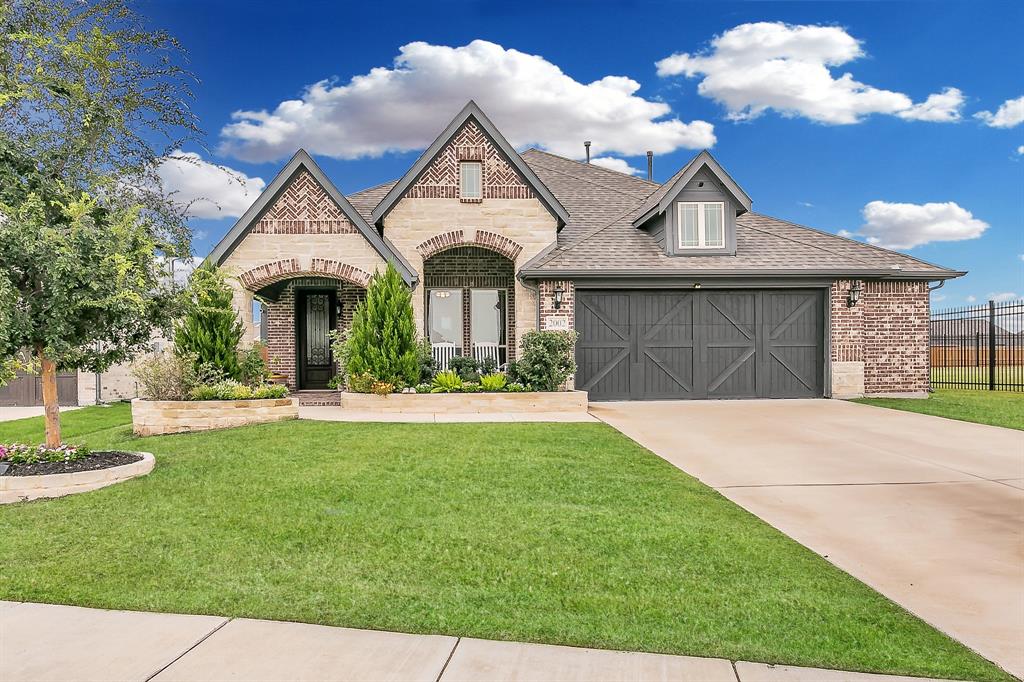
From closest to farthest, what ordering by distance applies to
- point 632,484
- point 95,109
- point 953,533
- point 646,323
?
point 953,533, point 632,484, point 95,109, point 646,323

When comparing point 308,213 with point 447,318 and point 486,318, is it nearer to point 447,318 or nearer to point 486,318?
point 447,318

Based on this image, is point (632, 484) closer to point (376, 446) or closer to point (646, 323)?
point (376, 446)

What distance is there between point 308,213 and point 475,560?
40.5 ft

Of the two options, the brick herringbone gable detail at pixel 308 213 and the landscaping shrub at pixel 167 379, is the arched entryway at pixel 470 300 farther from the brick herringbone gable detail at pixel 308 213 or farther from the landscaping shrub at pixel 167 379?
the landscaping shrub at pixel 167 379

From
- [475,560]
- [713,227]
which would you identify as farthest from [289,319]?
[475,560]

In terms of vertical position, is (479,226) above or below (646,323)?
above

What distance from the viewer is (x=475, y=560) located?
14.9ft

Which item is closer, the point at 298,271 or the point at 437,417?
the point at 437,417

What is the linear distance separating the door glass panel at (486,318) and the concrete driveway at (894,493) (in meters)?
6.54

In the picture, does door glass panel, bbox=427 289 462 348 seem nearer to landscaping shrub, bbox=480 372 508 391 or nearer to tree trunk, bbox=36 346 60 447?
landscaping shrub, bbox=480 372 508 391

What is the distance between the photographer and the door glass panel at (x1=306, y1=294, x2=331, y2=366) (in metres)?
18.9

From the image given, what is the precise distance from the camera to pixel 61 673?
120 inches

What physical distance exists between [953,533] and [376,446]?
6.73 meters

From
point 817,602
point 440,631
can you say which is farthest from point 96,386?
point 817,602
